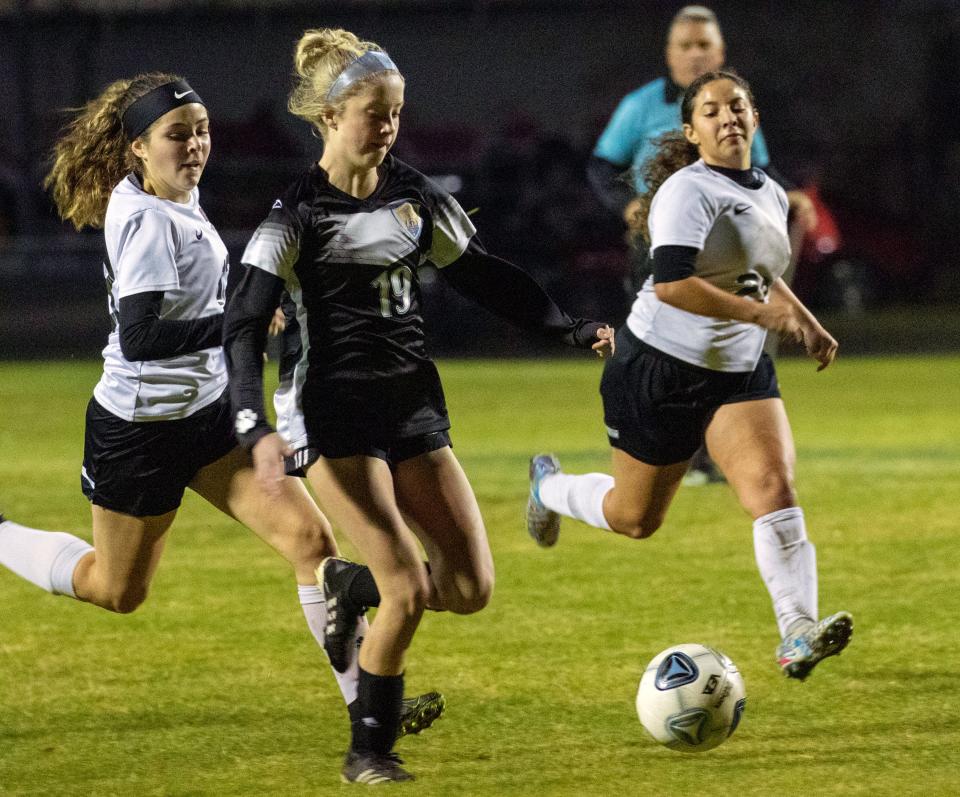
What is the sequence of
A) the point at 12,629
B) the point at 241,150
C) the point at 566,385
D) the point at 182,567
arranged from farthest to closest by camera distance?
1. the point at 241,150
2. the point at 566,385
3. the point at 182,567
4. the point at 12,629

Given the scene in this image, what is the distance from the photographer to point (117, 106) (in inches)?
216

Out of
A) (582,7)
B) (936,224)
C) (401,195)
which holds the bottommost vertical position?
(936,224)

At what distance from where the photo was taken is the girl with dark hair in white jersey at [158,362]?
5.15 m

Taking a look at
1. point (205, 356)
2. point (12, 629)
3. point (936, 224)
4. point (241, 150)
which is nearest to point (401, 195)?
point (205, 356)

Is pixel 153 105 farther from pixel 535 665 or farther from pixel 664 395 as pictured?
pixel 535 665

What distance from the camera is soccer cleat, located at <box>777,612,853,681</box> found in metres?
5.16

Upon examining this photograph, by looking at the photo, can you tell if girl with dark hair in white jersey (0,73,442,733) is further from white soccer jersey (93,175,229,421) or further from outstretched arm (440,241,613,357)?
outstretched arm (440,241,613,357)

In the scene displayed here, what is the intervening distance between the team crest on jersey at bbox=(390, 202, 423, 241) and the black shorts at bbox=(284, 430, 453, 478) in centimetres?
57

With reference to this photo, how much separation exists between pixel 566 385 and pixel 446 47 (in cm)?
1640

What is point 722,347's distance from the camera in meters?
5.72

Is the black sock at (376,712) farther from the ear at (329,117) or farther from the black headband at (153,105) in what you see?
the black headband at (153,105)

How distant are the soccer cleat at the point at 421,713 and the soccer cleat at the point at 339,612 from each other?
0.76ft

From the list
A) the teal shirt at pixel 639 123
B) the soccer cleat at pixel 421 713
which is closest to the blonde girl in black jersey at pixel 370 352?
the soccer cleat at pixel 421 713

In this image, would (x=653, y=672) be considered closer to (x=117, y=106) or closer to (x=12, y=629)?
(x=117, y=106)
